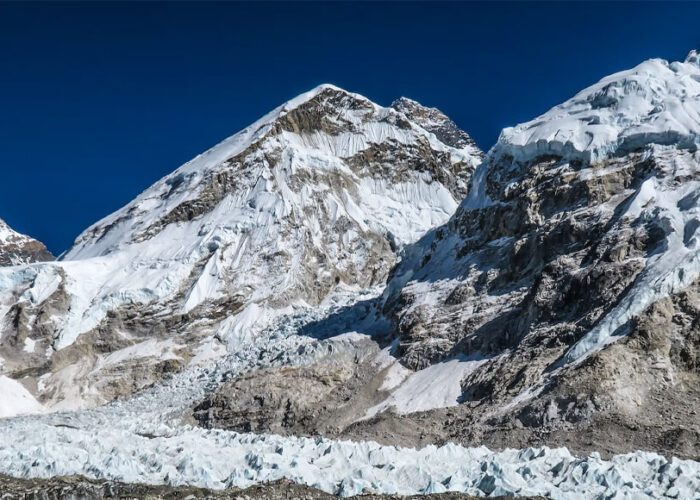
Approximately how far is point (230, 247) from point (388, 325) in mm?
38108

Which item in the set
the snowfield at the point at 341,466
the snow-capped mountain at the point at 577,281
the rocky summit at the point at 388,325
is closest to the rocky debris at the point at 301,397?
the rocky summit at the point at 388,325

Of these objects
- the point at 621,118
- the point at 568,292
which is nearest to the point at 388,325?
the point at 568,292

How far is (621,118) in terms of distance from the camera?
58.0 m

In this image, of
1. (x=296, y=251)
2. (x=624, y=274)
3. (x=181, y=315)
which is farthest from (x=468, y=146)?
(x=624, y=274)

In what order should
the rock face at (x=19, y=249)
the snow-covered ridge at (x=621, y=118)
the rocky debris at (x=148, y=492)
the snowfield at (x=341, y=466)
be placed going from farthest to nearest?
the rock face at (x=19, y=249)
the snow-covered ridge at (x=621, y=118)
the snowfield at (x=341, y=466)
the rocky debris at (x=148, y=492)

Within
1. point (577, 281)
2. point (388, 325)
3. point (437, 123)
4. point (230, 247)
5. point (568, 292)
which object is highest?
point (437, 123)

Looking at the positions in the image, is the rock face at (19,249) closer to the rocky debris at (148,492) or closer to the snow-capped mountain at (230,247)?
the snow-capped mountain at (230,247)

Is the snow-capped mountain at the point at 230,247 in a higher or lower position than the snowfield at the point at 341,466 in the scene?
higher

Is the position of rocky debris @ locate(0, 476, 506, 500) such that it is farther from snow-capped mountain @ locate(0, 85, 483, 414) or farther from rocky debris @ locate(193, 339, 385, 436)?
snow-capped mountain @ locate(0, 85, 483, 414)

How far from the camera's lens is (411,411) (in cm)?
4328

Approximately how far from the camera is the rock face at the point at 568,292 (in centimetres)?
3506

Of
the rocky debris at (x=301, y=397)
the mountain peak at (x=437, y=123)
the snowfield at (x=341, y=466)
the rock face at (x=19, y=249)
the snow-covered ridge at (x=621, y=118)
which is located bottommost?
the snowfield at (x=341, y=466)

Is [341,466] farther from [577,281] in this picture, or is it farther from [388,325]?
[388,325]

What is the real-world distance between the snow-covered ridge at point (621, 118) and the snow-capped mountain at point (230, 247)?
33.4 metres
